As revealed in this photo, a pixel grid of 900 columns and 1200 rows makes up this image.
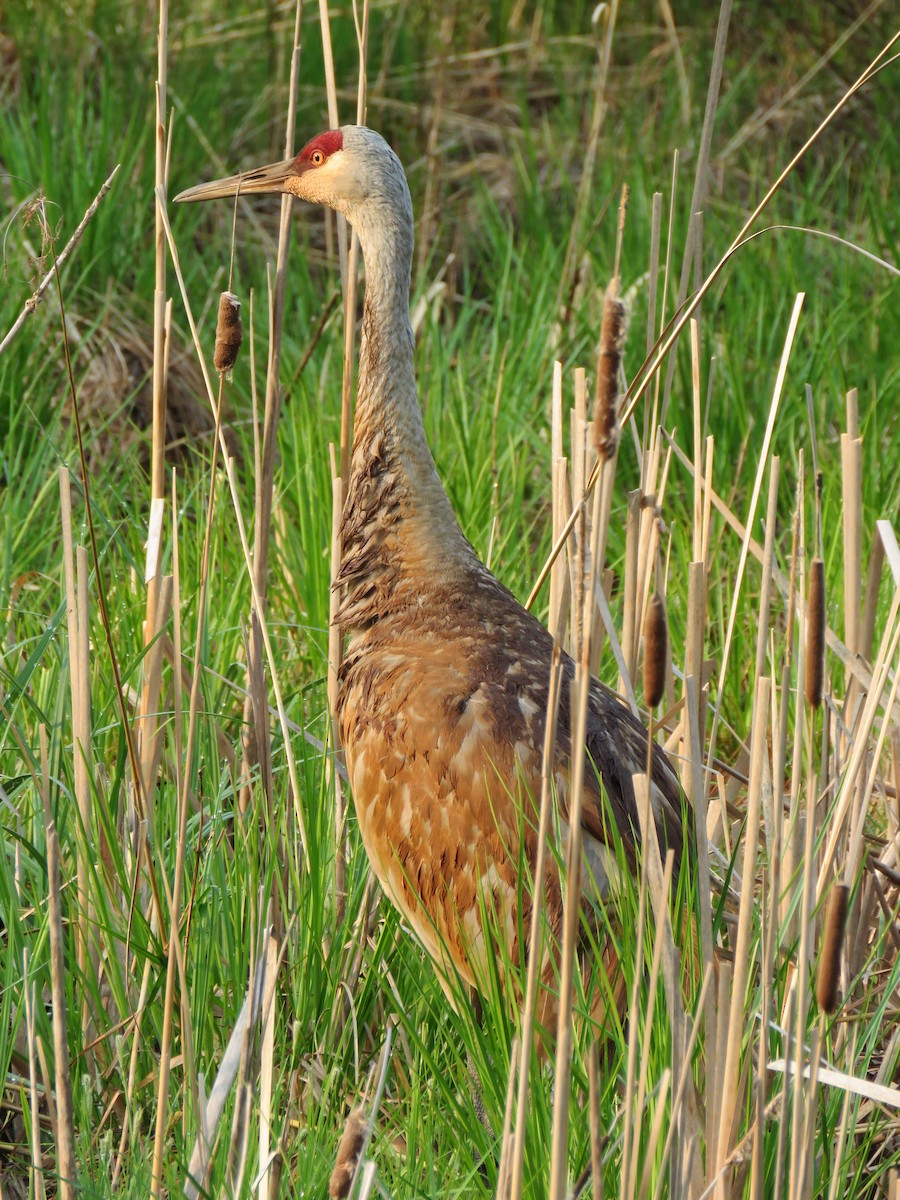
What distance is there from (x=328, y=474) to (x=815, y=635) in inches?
77.8

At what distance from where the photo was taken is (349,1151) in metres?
1.10

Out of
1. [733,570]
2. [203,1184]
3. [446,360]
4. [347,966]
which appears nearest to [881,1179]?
[347,966]

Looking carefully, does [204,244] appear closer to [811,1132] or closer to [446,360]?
[446,360]

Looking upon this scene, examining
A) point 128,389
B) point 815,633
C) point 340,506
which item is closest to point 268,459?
point 340,506

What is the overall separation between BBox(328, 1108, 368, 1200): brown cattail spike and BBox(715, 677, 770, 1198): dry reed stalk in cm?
35

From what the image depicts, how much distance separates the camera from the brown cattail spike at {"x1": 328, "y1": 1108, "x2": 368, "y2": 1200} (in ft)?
3.58

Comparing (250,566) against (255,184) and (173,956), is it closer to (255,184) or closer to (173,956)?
(173,956)

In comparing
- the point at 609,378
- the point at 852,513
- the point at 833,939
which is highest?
the point at 609,378

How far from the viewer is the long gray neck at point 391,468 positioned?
217 centimetres

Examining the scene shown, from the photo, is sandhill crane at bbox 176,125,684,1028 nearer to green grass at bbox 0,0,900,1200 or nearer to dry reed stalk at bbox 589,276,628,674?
green grass at bbox 0,0,900,1200

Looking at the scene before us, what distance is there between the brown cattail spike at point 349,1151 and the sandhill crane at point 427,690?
1.76 ft

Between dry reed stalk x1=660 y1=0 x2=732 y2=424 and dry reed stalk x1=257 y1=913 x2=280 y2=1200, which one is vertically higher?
dry reed stalk x1=660 y1=0 x2=732 y2=424

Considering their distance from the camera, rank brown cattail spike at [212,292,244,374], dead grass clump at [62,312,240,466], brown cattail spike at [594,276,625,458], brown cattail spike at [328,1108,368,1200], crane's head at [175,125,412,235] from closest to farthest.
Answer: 1. brown cattail spike at [594,276,625,458]
2. brown cattail spike at [328,1108,368,1200]
3. brown cattail spike at [212,292,244,374]
4. crane's head at [175,125,412,235]
5. dead grass clump at [62,312,240,466]

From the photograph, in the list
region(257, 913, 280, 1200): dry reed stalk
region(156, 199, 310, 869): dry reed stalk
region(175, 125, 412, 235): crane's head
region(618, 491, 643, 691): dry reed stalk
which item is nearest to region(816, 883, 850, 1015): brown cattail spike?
region(257, 913, 280, 1200): dry reed stalk
